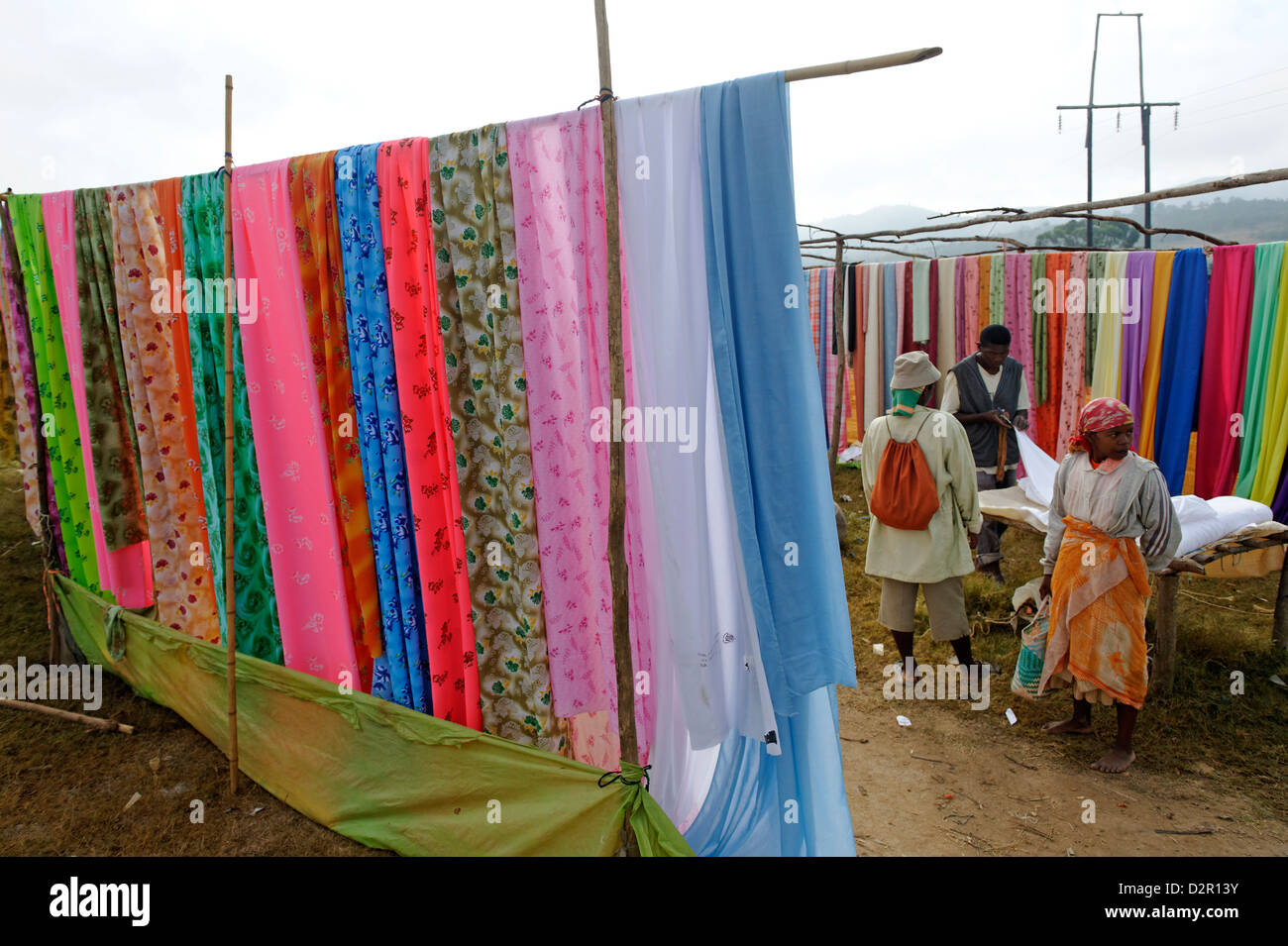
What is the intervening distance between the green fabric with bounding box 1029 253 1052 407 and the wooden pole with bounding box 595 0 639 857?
5901 millimetres

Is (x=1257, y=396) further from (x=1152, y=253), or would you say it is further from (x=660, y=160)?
(x=660, y=160)

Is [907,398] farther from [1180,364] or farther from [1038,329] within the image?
[1038,329]

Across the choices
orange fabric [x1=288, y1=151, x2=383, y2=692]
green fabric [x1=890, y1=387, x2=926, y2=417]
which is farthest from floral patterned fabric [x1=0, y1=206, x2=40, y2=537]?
green fabric [x1=890, y1=387, x2=926, y2=417]

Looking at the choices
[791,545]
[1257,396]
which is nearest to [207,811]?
[791,545]

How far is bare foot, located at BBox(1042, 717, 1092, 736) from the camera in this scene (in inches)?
151

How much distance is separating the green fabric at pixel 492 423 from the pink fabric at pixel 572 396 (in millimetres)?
52

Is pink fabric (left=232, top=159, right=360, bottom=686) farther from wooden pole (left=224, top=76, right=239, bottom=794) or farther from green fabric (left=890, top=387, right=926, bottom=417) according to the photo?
green fabric (left=890, top=387, right=926, bottom=417)

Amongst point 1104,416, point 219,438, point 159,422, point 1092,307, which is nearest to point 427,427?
point 219,438

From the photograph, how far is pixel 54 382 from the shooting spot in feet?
13.3

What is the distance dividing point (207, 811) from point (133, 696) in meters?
1.42

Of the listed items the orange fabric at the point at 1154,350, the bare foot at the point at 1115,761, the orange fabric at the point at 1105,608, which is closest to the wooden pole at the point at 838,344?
the orange fabric at the point at 1154,350

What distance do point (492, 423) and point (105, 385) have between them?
8.27 feet

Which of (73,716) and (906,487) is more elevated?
(906,487)

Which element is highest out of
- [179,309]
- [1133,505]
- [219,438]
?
[179,309]
